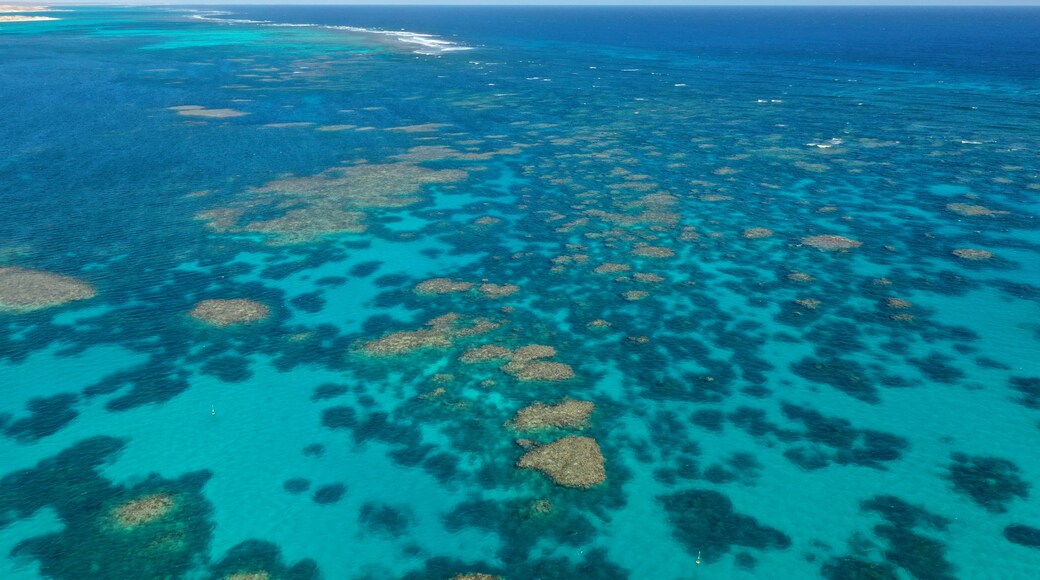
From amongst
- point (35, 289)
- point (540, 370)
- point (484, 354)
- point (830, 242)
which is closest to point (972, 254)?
point (830, 242)

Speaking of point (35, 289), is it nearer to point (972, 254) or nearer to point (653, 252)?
point (653, 252)

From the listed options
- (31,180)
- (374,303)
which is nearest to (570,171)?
(374,303)

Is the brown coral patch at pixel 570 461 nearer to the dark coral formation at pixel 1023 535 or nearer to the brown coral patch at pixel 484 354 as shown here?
the brown coral patch at pixel 484 354

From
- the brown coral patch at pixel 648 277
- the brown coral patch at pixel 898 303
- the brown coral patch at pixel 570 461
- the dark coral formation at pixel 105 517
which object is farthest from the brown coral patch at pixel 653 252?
the dark coral formation at pixel 105 517

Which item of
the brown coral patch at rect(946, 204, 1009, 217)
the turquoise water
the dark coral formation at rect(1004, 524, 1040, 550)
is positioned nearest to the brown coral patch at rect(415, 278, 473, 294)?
the turquoise water

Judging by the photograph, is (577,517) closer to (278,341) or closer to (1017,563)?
(1017,563)
